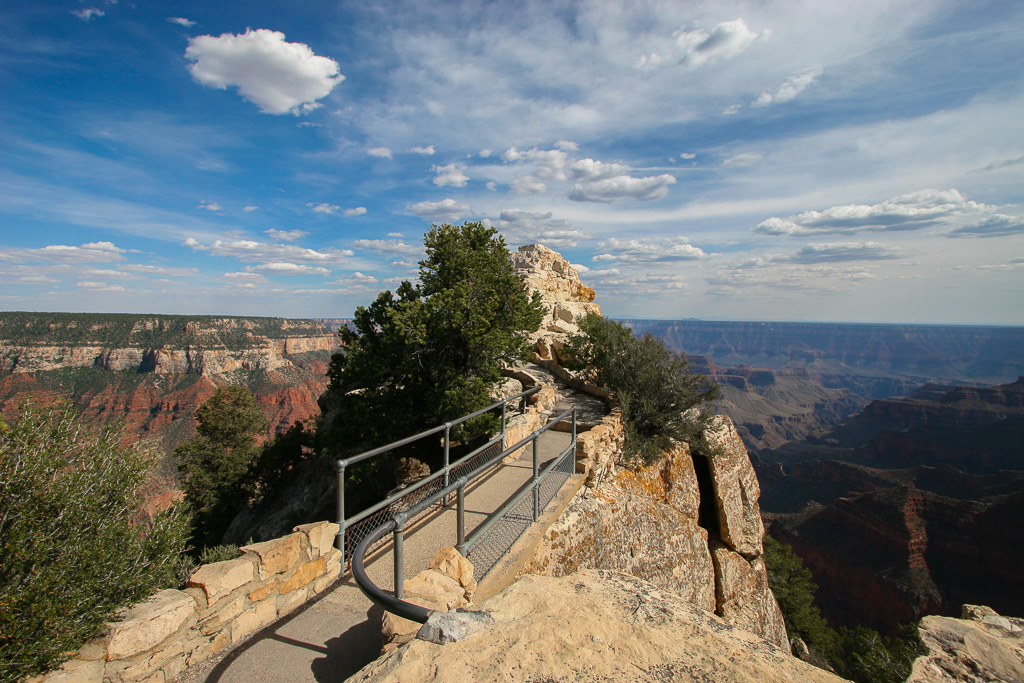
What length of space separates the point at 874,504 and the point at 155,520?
6102cm

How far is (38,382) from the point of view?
64.7 meters

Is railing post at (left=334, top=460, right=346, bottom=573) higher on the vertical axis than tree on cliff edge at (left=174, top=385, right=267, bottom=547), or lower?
higher

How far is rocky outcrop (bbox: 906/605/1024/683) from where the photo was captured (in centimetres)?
425

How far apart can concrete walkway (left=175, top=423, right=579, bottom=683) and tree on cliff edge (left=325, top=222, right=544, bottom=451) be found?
18.6ft

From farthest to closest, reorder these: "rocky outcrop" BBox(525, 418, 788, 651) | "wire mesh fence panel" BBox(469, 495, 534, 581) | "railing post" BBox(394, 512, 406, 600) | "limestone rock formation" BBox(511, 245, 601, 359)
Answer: "limestone rock formation" BBox(511, 245, 601, 359)
"rocky outcrop" BBox(525, 418, 788, 651)
"wire mesh fence panel" BBox(469, 495, 534, 581)
"railing post" BBox(394, 512, 406, 600)

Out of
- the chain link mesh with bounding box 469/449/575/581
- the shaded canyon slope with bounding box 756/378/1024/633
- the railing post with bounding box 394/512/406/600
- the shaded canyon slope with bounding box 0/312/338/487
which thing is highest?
A: the railing post with bounding box 394/512/406/600

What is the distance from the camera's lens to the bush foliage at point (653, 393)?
983cm

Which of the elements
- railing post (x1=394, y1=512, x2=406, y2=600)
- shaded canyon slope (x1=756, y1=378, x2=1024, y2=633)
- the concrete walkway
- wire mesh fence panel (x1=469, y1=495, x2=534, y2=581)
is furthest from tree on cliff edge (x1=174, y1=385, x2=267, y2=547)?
shaded canyon slope (x1=756, y1=378, x2=1024, y2=633)

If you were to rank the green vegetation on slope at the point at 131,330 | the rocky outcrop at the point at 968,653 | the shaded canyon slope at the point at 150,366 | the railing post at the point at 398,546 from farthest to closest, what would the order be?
the green vegetation on slope at the point at 131,330 < the shaded canyon slope at the point at 150,366 < the rocky outcrop at the point at 968,653 < the railing post at the point at 398,546

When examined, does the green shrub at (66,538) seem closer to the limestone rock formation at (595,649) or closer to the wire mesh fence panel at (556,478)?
the limestone rock formation at (595,649)

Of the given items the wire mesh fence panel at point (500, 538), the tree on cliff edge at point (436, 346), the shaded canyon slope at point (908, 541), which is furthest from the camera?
the shaded canyon slope at point (908, 541)

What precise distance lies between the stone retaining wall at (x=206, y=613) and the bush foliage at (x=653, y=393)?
6.23m

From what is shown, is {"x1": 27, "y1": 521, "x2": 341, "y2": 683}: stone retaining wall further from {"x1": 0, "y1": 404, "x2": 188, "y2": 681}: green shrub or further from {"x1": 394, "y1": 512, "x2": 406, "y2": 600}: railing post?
{"x1": 394, "y1": 512, "x2": 406, "y2": 600}: railing post

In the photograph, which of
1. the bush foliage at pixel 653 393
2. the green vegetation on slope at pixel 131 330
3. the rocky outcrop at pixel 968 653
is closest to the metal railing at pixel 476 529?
the bush foliage at pixel 653 393
